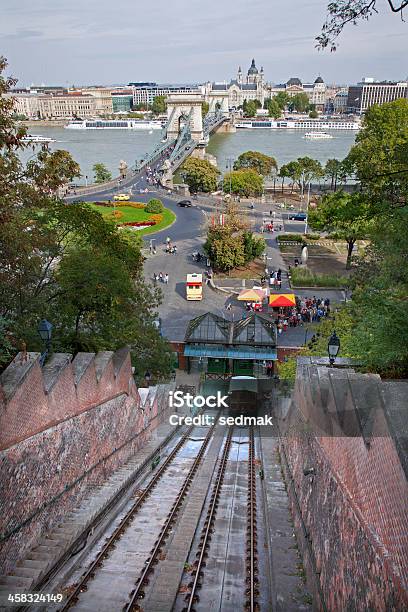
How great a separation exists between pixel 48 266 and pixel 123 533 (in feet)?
21.3

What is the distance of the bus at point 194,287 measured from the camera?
25.4 meters

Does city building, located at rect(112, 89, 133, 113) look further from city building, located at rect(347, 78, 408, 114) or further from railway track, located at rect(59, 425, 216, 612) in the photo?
railway track, located at rect(59, 425, 216, 612)

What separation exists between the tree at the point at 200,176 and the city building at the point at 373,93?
406ft

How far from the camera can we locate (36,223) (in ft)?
39.7

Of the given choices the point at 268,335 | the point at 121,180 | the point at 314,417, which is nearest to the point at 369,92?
the point at 121,180

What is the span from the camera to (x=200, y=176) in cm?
5319

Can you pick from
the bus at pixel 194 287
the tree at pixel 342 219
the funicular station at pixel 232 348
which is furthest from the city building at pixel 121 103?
the funicular station at pixel 232 348

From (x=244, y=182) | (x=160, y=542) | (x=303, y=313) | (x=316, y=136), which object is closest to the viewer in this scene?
(x=160, y=542)

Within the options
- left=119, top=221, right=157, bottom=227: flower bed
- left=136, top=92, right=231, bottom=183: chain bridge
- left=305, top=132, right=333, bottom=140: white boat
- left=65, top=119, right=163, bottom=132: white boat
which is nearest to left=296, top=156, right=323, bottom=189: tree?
left=119, top=221, right=157, bottom=227: flower bed

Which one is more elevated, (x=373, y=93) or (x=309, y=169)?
(x=373, y=93)

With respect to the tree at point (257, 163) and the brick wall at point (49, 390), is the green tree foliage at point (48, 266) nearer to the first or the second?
the brick wall at point (49, 390)

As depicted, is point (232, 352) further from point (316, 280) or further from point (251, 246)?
point (251, 246)

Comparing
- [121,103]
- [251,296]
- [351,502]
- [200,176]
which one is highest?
[121,103]

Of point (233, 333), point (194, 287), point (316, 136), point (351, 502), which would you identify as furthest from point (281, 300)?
point (316, 136)
